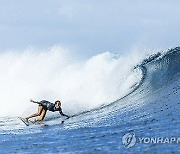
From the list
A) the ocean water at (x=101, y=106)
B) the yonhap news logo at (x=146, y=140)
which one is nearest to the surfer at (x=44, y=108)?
the ocean water at (x=101, y=106)

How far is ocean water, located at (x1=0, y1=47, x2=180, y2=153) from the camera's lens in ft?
53.9

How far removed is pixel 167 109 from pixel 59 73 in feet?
73.0

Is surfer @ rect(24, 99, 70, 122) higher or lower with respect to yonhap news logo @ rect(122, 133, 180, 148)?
higher

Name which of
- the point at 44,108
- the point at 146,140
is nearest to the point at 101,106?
the point at 44,108

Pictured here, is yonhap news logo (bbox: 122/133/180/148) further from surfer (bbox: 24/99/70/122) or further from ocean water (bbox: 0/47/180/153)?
surfer (bbox: 24/99/70/122)

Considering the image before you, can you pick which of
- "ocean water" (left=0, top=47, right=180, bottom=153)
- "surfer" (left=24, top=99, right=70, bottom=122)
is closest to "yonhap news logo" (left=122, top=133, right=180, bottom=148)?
"ocean water" (left=0, top=47, right=180, bottom=153)

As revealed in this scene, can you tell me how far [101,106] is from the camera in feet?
85.8

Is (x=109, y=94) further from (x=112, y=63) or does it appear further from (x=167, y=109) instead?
(x=112, y=63)

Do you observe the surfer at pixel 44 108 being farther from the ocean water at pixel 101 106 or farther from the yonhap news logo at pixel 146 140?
the yonhap news logo at pixel 146 140

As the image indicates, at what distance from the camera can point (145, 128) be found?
703 inches

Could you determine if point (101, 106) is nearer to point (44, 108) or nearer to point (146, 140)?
point (44, 108)

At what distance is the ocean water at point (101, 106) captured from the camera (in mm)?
16438

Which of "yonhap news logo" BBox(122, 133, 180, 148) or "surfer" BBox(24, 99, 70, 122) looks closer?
"yonhap news logo" BBox(122, 133, 180, 148)

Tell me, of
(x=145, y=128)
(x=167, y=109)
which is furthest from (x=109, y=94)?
(x=145, y=128)
